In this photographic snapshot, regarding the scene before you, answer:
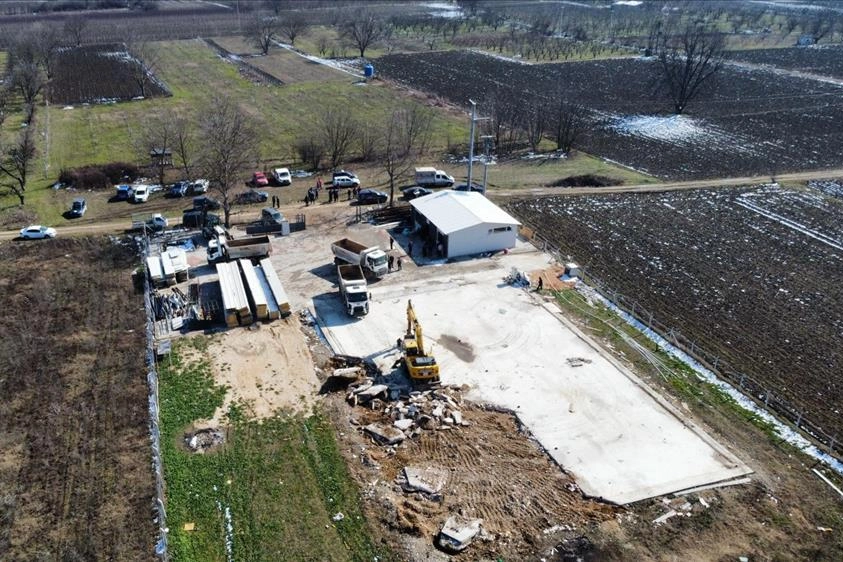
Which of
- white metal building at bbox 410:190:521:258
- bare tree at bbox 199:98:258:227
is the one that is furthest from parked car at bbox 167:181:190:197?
white metal building at bbox 410:190:521:258

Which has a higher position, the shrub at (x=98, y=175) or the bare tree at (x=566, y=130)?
the bare tree at (x=566, y=130)

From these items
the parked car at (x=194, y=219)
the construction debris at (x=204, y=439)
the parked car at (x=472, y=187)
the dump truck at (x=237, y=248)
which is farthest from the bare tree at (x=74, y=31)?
the construction debris at (x=204, y=439)

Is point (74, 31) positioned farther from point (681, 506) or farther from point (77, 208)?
point (681, 506)

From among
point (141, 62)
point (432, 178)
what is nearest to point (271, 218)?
point (432, 178)

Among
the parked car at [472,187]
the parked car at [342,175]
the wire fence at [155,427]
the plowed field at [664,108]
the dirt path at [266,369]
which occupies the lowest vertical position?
the dirt path at [266,369]

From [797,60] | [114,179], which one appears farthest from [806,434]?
[797,60]

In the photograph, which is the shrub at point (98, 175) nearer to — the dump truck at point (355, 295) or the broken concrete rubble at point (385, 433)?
the dump truck at point (355, 295)

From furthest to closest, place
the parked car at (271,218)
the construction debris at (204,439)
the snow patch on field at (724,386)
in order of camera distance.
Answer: the parked car at (271,218), the snow patch on field at (724,386), the construction debris at (204,439)

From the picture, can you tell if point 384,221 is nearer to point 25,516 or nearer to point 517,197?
point 517,197
